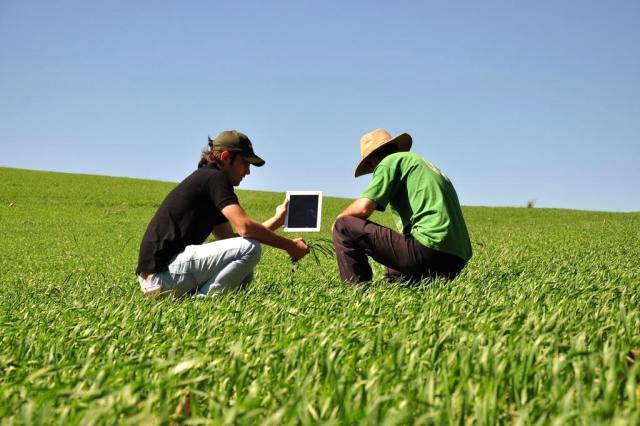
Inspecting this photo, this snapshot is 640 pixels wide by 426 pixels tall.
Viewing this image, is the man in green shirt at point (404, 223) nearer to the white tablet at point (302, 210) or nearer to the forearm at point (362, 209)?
the forearm at point (362, 209)

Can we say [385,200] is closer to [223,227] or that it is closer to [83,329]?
[223,227]

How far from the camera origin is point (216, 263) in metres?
5.73

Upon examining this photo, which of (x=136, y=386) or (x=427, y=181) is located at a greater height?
(x=427, y=181)

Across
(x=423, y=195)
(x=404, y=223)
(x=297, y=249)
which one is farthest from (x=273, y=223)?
(x=423, y=195)

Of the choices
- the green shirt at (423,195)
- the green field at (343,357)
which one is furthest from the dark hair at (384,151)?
the green field at (343,357)

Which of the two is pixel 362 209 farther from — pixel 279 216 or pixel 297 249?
pixel 279 216

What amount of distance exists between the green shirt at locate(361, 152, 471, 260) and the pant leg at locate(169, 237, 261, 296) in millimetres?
1121

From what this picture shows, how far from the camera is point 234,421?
175cm

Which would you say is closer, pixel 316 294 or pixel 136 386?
pixel 136 386

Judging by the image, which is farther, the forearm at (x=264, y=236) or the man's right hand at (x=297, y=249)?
the man's right hand at (x=297, y=249)

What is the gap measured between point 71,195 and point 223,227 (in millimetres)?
35542

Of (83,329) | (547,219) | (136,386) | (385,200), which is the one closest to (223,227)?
(385,200)

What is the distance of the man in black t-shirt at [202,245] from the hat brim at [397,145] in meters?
0.94

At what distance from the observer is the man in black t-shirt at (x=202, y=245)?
223 inches
